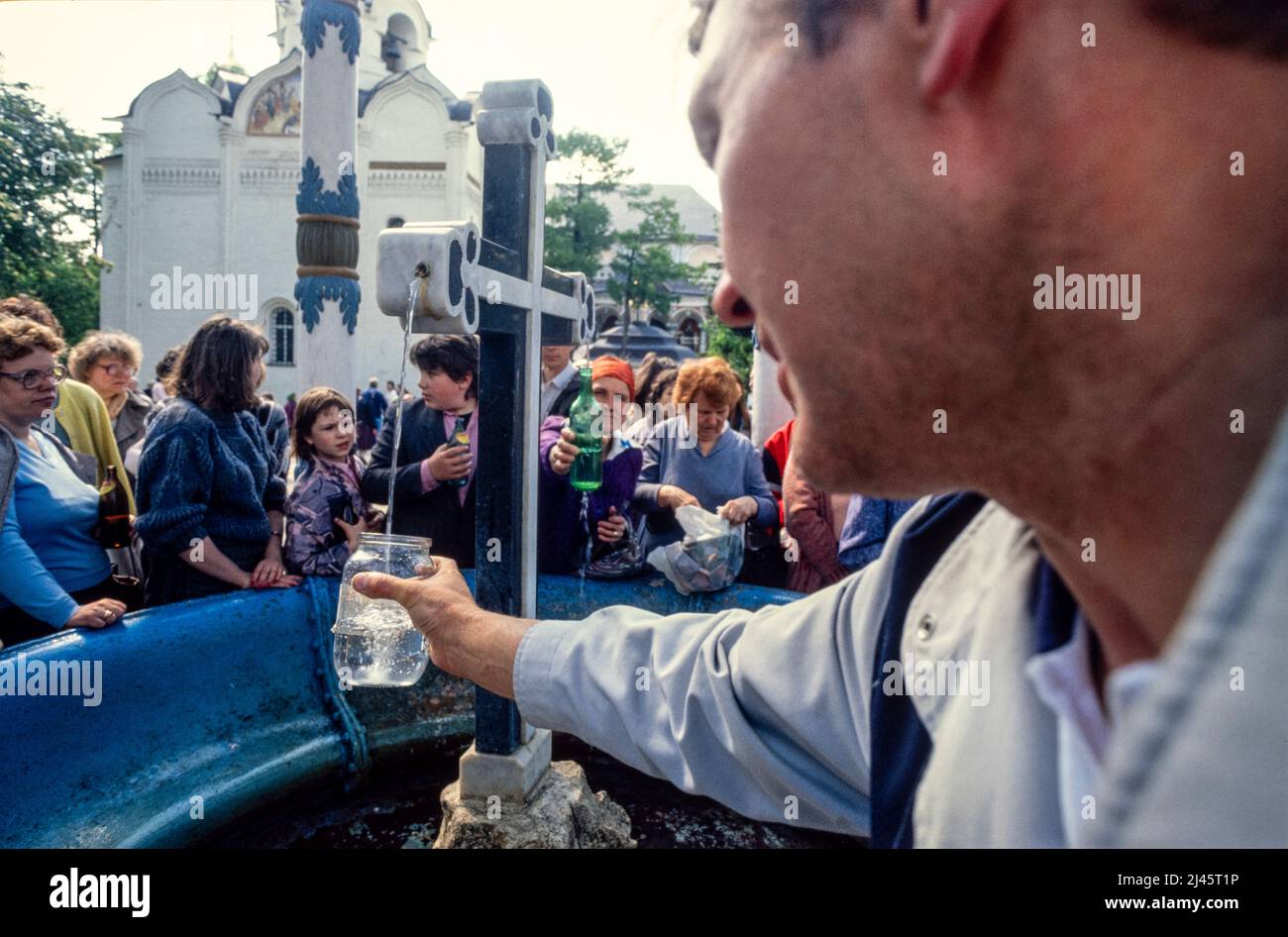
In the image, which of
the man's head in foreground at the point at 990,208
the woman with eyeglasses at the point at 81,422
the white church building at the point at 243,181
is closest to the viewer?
the man's head in foreground at the point at 990,208

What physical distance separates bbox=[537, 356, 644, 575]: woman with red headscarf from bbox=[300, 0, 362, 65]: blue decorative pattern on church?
4168 millimetres

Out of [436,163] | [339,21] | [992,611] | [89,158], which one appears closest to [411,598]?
[992,611]

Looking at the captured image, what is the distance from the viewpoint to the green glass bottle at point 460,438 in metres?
4.17

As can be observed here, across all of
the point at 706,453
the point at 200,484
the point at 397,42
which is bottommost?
the point at 200,484

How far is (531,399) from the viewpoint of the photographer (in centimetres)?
310

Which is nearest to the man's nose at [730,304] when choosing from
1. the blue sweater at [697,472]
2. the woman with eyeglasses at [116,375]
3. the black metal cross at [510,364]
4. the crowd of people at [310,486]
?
the black metal cross at [510,364]

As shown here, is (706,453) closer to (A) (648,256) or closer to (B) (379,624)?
(B) (379,624)

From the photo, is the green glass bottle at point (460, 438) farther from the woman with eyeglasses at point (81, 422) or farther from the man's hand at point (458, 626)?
the man's hand at point (458, 626)

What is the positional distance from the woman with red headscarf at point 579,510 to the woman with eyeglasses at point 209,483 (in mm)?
1085

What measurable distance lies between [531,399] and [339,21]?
16.9ft

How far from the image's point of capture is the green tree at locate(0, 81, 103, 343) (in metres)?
18.6

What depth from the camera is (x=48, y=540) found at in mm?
3447

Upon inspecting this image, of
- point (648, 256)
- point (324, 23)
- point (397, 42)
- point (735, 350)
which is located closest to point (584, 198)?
point (648, 256)

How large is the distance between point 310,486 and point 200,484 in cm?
48
